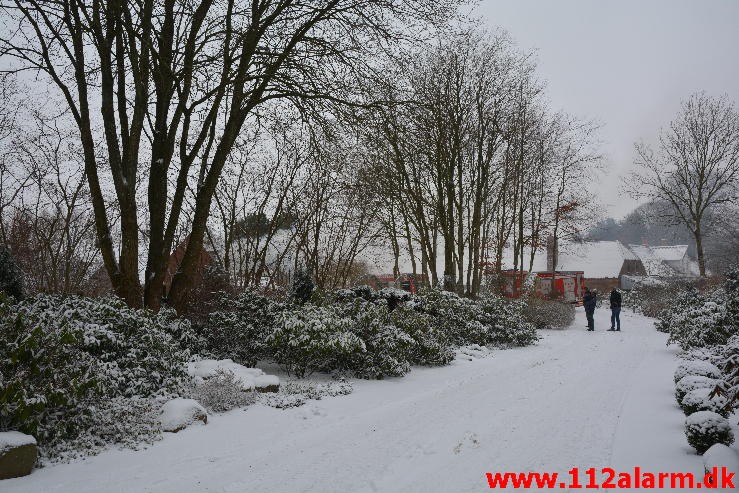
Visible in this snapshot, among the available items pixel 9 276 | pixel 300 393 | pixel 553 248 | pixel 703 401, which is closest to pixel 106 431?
pixel 300 393

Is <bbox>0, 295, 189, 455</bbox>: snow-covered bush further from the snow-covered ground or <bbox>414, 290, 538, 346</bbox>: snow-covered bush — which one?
<bbox>414, 290, 538, 346</bbox>: snow-covered bush

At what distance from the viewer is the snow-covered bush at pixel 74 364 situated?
4.79 metres

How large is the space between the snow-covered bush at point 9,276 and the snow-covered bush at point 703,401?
32.8ft

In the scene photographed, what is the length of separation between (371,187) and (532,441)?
1580 cm

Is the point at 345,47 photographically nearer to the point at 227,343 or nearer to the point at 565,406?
the point at 227,343

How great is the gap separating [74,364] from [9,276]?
4088 mm

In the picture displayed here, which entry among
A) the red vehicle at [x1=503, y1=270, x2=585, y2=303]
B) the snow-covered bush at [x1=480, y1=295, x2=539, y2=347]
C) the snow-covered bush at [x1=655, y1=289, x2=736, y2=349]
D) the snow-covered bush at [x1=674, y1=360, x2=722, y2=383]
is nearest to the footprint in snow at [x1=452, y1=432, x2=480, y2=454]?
the snow-covered bush at [x1=674, y1=360, x2=722, y2=383]

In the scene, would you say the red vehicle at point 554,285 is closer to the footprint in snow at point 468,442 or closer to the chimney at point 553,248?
the chimney at point 553,248

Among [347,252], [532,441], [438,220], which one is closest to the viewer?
[532,441]

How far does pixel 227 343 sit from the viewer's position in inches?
381

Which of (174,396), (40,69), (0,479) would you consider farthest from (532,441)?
(40,69)

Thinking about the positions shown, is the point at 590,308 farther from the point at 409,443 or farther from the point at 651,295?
the point at 409,443

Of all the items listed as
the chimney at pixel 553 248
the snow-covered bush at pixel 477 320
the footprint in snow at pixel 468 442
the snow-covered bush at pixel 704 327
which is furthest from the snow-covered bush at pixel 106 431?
the chimney at pixel 553 248

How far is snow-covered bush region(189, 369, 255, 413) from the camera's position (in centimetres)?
657
